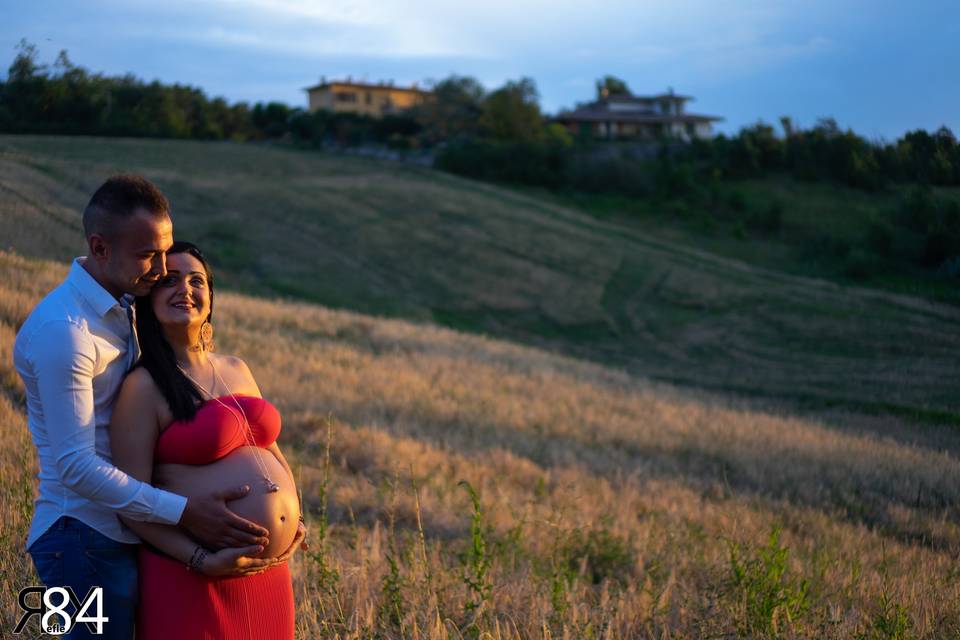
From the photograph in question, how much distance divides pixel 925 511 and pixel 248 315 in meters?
13.5

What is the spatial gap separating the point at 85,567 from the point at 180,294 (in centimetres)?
102

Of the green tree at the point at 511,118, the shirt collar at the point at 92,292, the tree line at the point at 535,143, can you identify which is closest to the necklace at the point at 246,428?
the shirt collar at the point at 92,292

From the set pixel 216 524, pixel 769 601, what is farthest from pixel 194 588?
pixel 769 601

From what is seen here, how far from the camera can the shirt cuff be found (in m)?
2.86

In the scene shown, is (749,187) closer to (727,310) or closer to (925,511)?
(727,310)

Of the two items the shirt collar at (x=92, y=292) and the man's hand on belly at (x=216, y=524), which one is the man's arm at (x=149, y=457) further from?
the shirt collar at (x=92, y=292)

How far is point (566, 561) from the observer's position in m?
6.52

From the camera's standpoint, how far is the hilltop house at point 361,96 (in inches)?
3632

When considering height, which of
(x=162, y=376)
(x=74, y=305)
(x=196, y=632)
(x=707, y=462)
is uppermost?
(x=74, y=305)

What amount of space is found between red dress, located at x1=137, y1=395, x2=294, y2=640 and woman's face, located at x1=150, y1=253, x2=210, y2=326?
365 millimetres

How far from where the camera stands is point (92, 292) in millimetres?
2889

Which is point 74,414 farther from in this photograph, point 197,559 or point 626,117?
point 626,117

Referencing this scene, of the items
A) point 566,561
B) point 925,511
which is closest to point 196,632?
point 566,561

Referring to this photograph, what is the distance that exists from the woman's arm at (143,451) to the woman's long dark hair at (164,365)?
0.06m
